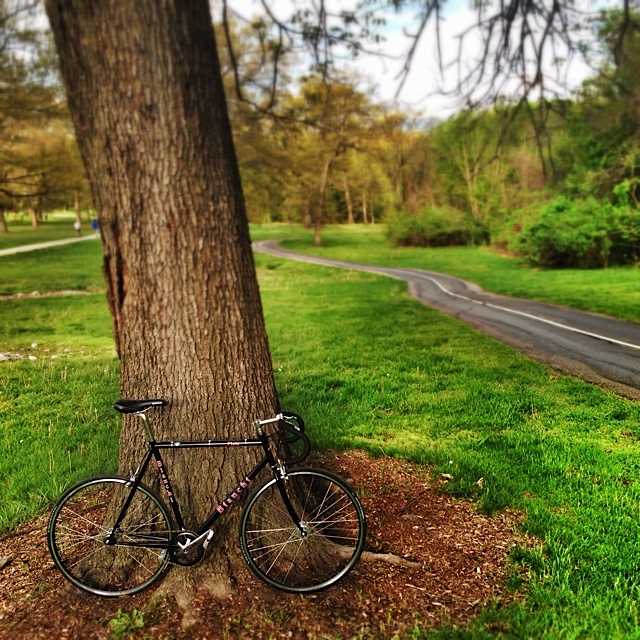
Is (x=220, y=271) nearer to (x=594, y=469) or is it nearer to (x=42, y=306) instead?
(x=594, y=469)

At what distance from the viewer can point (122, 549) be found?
9.95 ft

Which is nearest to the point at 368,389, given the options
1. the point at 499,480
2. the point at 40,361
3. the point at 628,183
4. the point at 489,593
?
the point at 499,480

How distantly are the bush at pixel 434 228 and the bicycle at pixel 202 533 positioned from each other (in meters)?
41.4

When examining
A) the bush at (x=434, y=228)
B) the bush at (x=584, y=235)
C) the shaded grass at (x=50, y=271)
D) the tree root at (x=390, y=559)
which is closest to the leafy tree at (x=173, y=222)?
the tree root at (x=390, y=559)

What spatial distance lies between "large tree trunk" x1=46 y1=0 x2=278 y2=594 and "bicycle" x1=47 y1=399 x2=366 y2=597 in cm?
14

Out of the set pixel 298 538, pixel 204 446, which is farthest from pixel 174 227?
pixel 298 538

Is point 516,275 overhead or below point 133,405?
below

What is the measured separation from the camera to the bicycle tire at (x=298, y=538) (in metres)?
2.90

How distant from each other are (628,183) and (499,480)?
24099 millimetres

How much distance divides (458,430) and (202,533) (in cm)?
335

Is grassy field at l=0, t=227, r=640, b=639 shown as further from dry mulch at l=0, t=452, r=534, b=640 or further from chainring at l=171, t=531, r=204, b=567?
chainring at l=171, t=531, r=204, b=567

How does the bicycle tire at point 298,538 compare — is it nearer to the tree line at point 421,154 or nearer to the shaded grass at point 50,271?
the tree line at point 421,154

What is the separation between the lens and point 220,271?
2969 millimetres

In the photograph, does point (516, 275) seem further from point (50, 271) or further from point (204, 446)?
point (204, 446)
